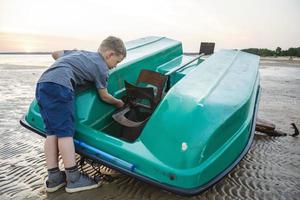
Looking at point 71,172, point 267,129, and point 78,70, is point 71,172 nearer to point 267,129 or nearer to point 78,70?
point 78,70

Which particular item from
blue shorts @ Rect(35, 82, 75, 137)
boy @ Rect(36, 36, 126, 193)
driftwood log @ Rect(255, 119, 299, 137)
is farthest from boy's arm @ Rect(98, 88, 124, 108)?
driftwood log @ Rect(255, 119, 299, 137)

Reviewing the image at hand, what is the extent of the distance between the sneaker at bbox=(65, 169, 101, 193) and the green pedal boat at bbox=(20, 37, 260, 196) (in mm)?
163

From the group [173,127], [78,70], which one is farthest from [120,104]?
[173,127]

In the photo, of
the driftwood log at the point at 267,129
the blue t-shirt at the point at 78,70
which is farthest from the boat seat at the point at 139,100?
the driftwood log at the point at 267,129

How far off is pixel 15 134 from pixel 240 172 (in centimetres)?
269

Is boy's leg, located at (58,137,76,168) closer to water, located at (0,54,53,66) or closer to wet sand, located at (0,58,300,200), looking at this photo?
wet sand, located at (0,58,300,200)

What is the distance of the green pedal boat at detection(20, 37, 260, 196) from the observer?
85.7 inches

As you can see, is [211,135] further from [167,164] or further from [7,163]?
[7,163]

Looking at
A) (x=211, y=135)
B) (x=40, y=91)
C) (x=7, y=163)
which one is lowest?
(x=7, y=163)

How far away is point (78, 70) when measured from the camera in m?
2.62

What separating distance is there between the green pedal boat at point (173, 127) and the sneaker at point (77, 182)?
0.16m

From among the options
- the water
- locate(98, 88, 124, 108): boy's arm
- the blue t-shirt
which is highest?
the blue t-shirt

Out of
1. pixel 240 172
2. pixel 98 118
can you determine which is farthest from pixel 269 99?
pixel 98 118

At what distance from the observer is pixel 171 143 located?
2248 millimetres
